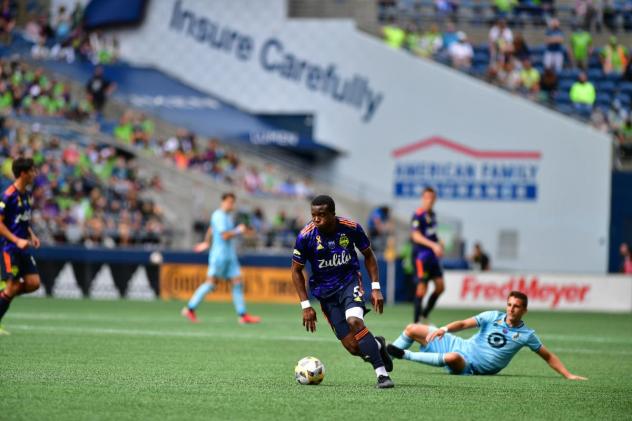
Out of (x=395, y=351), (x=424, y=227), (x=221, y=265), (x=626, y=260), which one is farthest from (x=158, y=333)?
(x=626, y=260)

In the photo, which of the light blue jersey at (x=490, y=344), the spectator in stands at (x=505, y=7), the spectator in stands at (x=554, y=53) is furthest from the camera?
the spectator in stands at (x=505, y=7)

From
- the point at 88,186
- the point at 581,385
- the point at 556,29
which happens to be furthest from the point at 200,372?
the point at 556,29

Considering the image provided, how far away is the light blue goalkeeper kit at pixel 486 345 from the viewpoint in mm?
12508

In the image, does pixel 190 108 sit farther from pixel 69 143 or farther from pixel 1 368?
pixel 1 368

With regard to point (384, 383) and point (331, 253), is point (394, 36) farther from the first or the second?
point (384, 383)

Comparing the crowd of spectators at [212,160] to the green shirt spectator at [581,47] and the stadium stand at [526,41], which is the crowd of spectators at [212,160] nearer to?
the stadium stand at [526,41]

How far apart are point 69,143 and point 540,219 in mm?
14422

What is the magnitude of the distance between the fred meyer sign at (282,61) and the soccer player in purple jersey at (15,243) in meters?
25.0

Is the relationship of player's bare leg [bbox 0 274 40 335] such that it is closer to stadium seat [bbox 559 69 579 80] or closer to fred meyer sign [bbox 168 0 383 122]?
fred meyer sign [bbox 168 0 383 122]

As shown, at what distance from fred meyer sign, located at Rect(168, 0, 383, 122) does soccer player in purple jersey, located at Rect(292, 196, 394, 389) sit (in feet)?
92.2

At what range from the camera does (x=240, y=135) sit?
39.4m

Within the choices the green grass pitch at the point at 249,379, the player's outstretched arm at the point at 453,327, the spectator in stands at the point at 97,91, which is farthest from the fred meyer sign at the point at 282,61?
the player's outstretched arm at the point at 453,327

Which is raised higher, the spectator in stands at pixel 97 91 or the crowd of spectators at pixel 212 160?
the spectator in stands at pixel 97 91

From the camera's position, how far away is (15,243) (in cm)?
1520
